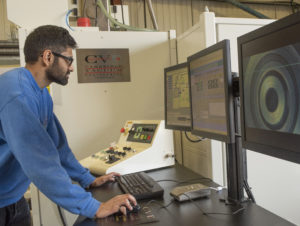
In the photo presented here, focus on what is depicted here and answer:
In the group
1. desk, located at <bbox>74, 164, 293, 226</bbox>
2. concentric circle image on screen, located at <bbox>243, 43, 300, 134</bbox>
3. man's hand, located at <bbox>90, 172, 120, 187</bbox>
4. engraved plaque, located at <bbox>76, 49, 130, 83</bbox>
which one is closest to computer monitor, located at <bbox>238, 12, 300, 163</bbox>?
concentric circle image on screen, located at <bbox>243, 43, 300, 134</bbox>

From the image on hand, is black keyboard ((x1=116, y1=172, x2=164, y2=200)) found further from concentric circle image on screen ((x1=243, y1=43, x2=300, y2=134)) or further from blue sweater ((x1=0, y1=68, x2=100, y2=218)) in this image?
concentric circle image on screen ((x1=243, y1=43, x2=300, y2=134))

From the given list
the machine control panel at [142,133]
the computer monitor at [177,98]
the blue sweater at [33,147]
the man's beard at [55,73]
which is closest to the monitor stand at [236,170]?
the computer monitor at [177,98]

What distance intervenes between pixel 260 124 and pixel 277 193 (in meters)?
0.84

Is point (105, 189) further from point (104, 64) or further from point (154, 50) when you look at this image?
point (154, 50)

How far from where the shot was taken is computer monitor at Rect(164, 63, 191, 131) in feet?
4.27

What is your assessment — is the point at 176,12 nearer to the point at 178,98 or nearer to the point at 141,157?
the point at 178,98

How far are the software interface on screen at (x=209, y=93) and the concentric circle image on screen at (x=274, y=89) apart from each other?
125 millimetres

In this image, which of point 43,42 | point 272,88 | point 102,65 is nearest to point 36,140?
point 43,42

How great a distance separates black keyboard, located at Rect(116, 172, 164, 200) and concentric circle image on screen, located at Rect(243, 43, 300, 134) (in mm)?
444

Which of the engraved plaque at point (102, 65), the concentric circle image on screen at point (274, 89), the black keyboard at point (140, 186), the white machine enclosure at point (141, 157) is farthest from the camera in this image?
the engraved plaque at point (102, 65)

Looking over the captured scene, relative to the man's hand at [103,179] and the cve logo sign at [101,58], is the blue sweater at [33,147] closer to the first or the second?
the man's hand at [103,179]

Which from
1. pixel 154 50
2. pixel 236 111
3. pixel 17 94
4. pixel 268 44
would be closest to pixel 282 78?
pixel 268 44

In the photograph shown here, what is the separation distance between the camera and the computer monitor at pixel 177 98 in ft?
4.27

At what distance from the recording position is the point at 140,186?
42.1 inches
